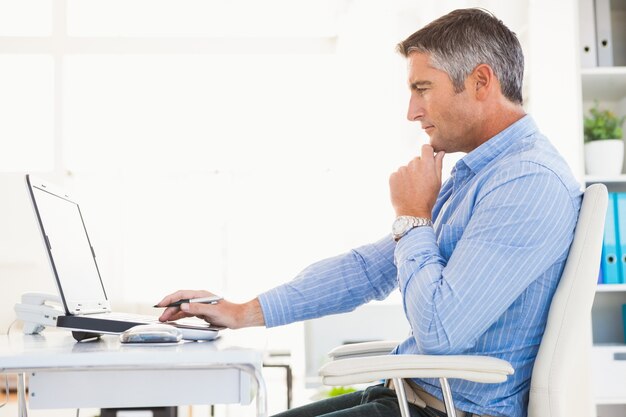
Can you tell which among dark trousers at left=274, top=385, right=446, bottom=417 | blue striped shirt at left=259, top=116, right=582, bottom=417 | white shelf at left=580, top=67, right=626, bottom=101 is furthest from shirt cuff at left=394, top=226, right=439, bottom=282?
white shelf at left=580, top=67, right=626, bottom=101

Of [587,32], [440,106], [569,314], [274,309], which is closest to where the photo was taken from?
[569,314]

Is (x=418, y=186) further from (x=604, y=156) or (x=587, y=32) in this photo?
(x=587, y=32)

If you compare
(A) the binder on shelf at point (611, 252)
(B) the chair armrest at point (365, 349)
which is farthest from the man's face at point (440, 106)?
(A) the binder on shelf at point (611, 252)

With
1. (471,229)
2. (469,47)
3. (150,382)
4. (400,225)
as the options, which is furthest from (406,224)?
(150,382)

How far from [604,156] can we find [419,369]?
2.06m

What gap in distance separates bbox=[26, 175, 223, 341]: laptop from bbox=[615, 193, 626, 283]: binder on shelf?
1889 mm

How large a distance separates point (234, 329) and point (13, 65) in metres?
6.04

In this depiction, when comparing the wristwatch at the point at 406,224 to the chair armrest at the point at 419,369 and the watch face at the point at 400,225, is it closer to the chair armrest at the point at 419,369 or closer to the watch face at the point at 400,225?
the watch face at the point at 400,225

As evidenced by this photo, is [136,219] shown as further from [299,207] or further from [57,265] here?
[57,265]

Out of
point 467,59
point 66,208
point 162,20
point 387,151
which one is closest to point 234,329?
point 66,208

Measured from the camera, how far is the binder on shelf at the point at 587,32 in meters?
2.99

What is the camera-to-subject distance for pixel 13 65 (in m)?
6.84

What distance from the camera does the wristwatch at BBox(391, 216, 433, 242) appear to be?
1353 millimetres

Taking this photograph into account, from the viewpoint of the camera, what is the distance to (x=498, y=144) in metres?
1.44
